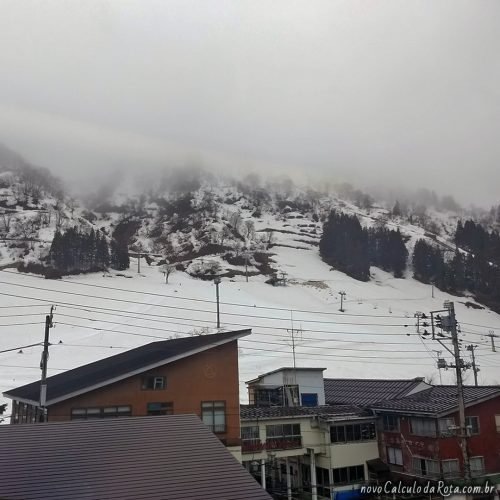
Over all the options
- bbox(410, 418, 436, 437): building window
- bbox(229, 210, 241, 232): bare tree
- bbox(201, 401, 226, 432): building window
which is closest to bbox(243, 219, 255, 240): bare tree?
bbox(229, 210, 241, 232): bare tree

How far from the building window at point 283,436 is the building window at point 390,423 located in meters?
5.07

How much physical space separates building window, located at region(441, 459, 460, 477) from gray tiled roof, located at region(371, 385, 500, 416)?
8.01ft

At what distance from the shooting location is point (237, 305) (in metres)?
77.1

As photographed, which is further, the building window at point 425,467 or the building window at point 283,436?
the building window at point 283,436

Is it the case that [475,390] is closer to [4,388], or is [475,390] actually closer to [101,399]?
[101,399]

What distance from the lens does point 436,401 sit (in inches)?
983

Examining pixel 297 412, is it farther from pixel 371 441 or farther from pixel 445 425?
pixel 445 425

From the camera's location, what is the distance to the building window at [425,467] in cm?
2298

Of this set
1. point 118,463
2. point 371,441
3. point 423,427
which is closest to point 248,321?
point 371,441

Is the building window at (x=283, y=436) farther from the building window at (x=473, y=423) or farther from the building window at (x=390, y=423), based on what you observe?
the building window at (x=473, y=423)

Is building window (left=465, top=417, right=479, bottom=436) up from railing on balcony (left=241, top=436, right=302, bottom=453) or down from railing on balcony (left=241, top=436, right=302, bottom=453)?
up

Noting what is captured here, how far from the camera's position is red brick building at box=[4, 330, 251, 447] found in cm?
1961

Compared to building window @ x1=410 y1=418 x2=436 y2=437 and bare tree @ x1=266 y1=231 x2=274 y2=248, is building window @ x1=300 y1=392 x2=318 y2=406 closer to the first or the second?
building window @ x1=410 y1=418 x2=436 y2=437

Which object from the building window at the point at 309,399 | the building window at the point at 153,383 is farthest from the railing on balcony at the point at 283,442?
the building window at the point at 153,383
